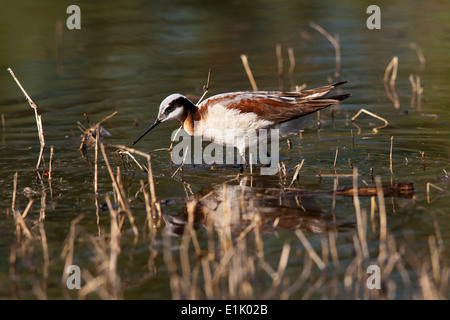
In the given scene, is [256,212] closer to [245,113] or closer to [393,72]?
[245,113]

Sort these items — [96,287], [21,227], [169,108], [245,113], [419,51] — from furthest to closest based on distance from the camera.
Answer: [419,51], [169,108], [245,113], [21,227], [96,287]

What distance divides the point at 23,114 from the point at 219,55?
5.70 meters

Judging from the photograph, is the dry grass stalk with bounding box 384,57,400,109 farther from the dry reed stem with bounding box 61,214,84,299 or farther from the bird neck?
the dry reed stem with bounding box 61,214,84,299

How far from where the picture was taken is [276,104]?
959cm

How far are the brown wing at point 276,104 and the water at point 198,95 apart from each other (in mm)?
769

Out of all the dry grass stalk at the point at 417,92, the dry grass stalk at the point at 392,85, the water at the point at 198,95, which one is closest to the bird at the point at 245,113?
the water at the point at 198,95

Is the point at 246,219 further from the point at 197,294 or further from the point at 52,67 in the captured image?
the point at 52,67

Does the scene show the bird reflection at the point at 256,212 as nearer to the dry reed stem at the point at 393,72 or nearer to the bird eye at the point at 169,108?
the bird eye at the point at 169,108

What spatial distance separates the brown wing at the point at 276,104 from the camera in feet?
31.2

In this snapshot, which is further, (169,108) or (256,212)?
(169,108)

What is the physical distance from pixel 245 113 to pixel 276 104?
1.56 ft

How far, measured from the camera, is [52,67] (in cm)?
1614

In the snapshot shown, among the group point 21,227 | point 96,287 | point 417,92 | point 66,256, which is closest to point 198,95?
point 417,92
